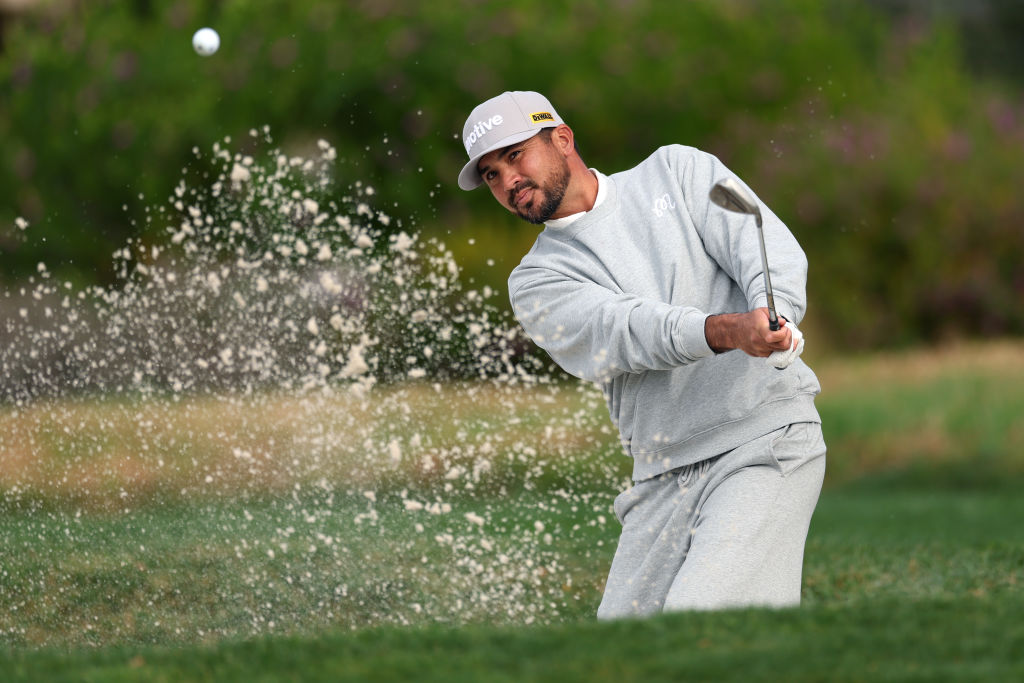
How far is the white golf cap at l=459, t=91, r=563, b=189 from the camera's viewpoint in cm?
429

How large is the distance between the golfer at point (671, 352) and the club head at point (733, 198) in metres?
0.22

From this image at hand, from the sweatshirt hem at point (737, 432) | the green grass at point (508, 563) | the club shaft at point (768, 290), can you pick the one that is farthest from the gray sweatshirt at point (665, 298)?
the green grass at point (508, 563)

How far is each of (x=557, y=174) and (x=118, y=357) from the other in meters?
7.21

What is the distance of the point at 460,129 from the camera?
12344mm

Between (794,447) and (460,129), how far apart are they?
8.60 meters

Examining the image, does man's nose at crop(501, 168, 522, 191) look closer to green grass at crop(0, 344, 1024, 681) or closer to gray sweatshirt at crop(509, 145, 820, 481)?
gray sweatshirt at crop(509, 145, 820, 481)

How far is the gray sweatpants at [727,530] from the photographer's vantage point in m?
3.95

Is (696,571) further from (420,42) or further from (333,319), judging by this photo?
(420,42)

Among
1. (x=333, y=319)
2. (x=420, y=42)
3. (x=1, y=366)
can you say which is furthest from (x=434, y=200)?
(x=1, y=366)

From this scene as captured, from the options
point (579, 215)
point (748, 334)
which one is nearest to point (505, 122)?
point (579, 215)

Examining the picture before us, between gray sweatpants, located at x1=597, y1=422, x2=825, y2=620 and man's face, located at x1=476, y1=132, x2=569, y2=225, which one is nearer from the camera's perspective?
gray sweatpants, located at x1=597, y1=422, x2=825, y2=620

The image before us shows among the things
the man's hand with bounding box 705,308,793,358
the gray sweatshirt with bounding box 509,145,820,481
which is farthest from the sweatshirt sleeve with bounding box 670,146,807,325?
the man's hand with bounding box 705,308,793,358

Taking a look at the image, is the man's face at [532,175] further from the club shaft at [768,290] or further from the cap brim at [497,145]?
the club shaft at [768,290]

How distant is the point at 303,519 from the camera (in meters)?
7.91
